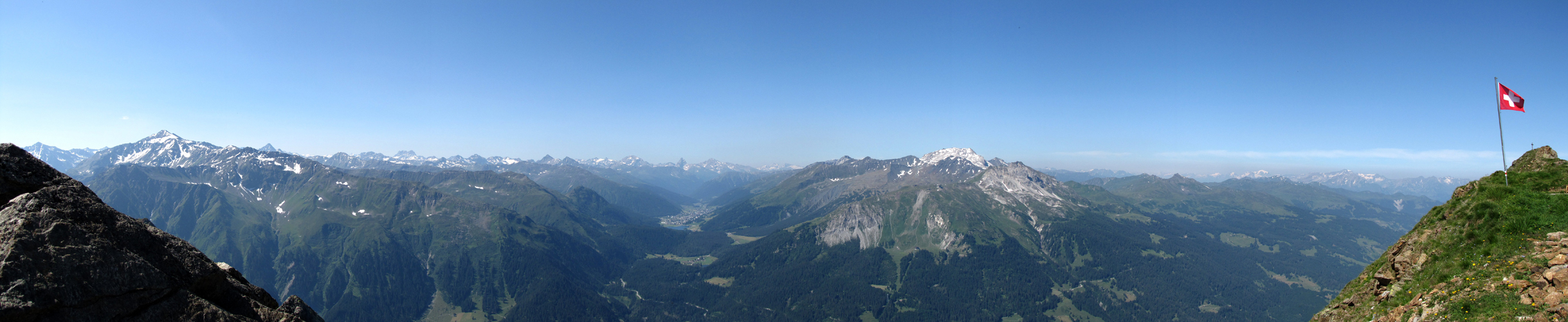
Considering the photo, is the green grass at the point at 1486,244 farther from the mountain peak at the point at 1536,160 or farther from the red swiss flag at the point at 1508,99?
the red swiss flag at the point at 1508,99

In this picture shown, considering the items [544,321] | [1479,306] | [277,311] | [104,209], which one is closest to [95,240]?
[104,209]

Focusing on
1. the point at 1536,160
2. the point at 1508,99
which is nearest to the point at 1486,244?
the point at 1536,160

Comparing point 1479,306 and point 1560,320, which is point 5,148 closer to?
point 1560,320

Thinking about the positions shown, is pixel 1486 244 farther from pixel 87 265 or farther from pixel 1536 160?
pixel 87 265

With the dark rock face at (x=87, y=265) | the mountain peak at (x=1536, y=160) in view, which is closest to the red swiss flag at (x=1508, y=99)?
the mountain peak at (x=1536, y=160)

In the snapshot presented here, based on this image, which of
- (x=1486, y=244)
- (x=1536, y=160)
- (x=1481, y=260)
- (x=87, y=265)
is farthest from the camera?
(x=1536, y=160)

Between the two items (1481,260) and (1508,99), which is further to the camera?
(1508,99)
